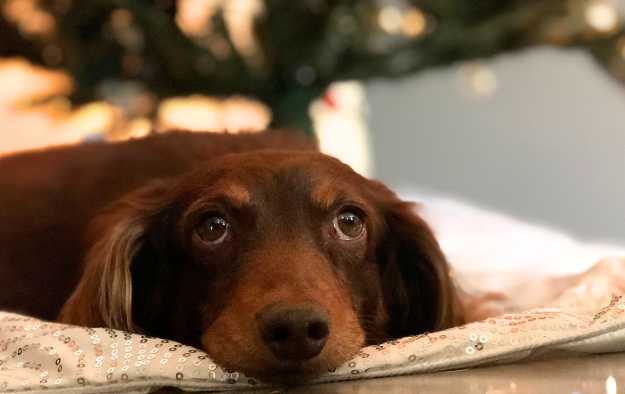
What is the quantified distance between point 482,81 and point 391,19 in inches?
51.3

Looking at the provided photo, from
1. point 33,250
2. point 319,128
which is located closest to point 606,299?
point 33,250

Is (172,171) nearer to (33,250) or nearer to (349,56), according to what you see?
(33,250)

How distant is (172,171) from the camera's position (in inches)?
78.5

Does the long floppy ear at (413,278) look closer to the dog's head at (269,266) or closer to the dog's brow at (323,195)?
the dog's head at (269,266)

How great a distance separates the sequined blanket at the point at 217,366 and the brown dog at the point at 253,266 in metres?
0.05

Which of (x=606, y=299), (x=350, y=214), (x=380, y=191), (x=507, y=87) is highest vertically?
(x=507, y=87)

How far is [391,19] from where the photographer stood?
2.94 metres

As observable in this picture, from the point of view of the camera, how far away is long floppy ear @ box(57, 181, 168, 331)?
151 cm

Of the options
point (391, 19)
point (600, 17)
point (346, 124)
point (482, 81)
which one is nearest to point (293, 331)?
point (391, 19)

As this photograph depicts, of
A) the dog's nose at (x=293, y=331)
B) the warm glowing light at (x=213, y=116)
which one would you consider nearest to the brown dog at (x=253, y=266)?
the dog's nose at (x=293, y=331)

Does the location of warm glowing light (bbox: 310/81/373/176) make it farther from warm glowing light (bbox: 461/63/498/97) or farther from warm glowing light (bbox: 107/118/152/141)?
warm glowing light (bbox: 107/118/152/141)

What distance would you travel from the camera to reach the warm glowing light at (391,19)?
2.88 m

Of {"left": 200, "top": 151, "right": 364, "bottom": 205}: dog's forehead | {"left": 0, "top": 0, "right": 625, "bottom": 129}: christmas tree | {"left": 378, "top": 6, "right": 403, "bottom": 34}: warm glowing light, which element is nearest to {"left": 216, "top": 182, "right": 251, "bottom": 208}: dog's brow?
{"left": 200, "top": 151, "right": 364, "bottom": 205}: dog's forehead

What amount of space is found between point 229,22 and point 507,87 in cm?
171
